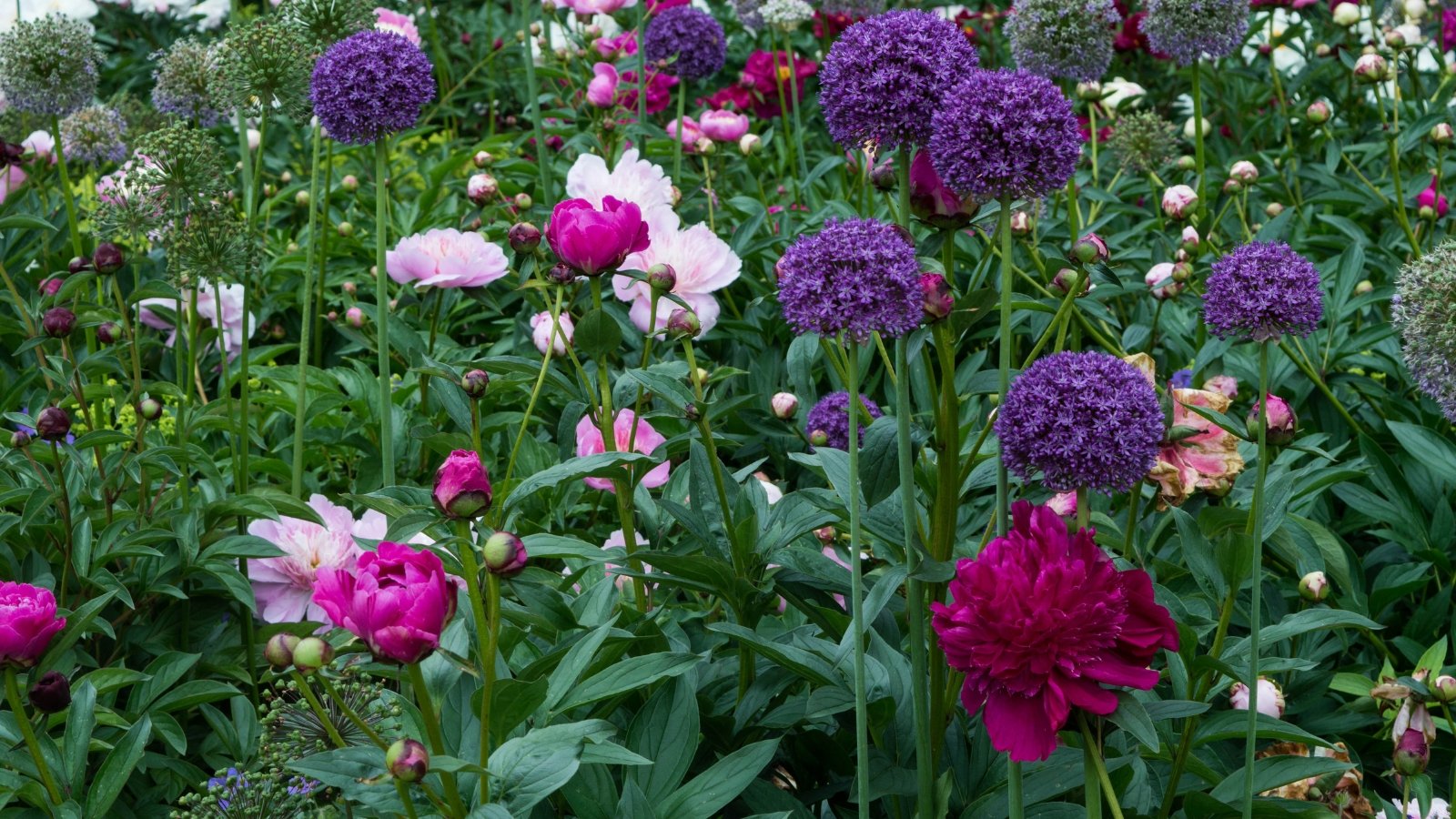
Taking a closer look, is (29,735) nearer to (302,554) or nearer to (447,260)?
(302,554)

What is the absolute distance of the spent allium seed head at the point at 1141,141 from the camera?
2992mm

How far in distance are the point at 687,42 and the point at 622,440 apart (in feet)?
4.85

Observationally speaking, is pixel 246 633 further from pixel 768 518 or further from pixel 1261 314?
pixel 1261 314

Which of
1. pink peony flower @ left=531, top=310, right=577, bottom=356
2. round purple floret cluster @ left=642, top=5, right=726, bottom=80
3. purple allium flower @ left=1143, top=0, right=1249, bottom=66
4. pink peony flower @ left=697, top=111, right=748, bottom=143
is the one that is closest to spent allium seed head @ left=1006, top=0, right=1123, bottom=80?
purple allium flower @ left=1143, top=0, right=1249, bottom=66

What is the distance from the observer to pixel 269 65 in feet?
6.46

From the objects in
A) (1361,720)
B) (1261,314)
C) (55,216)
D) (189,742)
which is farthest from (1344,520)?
(55,216)

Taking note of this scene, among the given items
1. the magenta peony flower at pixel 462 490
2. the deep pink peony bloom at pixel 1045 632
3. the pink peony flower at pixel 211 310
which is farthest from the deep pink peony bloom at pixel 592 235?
the pink peony flower at pixel 211 310

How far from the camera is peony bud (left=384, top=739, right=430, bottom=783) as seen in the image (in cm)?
98

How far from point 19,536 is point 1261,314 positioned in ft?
5.76

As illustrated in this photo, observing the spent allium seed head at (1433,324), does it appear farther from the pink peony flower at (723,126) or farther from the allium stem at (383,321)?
the pink peony flower at (723,126)

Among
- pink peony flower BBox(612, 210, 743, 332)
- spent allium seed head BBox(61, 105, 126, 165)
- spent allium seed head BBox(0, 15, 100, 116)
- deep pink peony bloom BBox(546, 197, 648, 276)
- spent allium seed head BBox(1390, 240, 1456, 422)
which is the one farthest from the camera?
spent allium seed head BBox(61, 105, 126, 165)

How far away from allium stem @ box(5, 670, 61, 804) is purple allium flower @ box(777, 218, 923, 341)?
81cm

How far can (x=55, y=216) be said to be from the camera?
3045 mm

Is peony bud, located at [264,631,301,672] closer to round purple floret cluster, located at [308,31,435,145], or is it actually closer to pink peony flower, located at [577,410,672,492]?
pink peony flower, located at [577,410,672,492]
